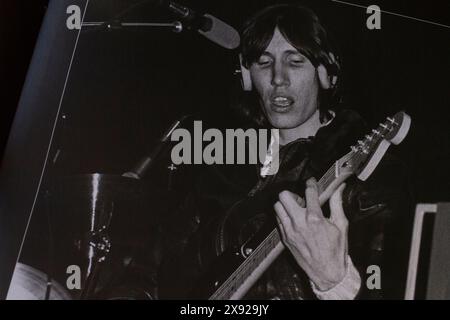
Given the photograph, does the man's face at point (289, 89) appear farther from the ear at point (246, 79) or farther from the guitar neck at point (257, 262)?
the guitar neck at point (257, 262)

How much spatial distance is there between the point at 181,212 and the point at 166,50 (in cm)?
55

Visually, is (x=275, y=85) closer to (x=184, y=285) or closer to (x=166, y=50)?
(x=166, y=50)

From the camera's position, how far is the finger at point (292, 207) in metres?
1.93

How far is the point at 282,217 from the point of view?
1939mm

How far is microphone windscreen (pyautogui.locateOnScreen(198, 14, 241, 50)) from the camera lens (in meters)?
2.05

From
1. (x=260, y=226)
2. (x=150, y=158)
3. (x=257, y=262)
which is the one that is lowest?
(x=257, y=262)

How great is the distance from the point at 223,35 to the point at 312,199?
2.03 feet

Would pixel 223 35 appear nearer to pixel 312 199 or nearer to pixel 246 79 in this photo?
pixel 246 79

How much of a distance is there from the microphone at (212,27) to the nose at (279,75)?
0.16m

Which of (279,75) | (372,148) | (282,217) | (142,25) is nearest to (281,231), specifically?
(282,217)

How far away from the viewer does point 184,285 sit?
195 cm

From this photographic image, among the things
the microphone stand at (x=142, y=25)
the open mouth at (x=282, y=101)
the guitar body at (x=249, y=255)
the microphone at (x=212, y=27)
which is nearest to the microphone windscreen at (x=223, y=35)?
the microphone at (x=212, y=27)

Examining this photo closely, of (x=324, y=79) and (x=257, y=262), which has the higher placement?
(x=324, y=79)

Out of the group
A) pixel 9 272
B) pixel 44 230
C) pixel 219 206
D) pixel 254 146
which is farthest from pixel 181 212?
pixel 9 272
